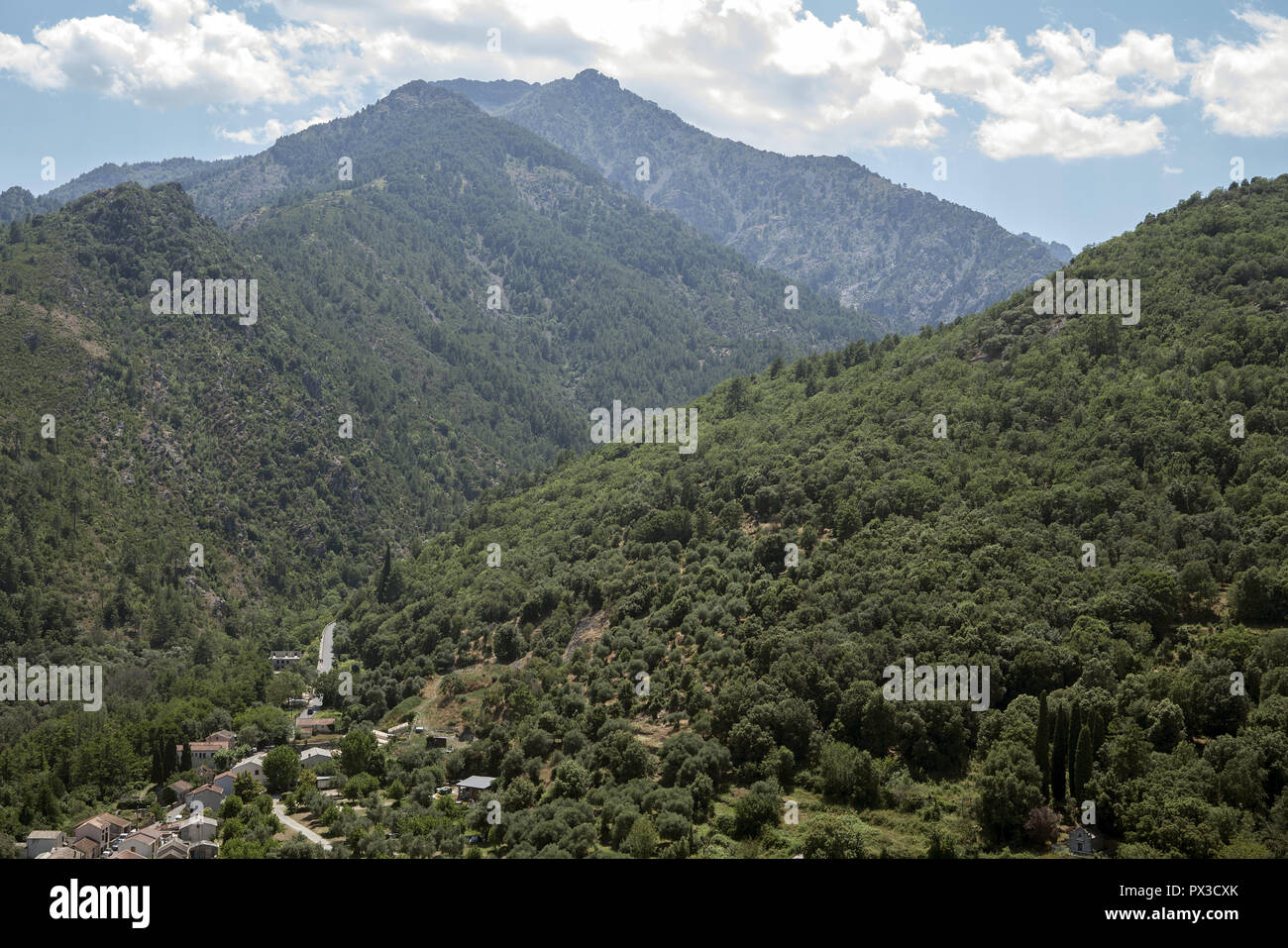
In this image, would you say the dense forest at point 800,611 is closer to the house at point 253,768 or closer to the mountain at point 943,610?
the mountain at point 943,610

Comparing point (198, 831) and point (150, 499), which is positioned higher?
point (150, 499)

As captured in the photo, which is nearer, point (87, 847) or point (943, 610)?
point (87, 847)

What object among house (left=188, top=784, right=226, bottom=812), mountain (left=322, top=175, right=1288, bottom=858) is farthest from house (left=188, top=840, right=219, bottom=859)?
mountain (left=322, top=175, right=1288, bottom=858)

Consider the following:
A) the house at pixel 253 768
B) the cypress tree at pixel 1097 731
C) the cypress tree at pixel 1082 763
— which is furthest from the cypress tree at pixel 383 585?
the cypress tree at pixel 1082 763

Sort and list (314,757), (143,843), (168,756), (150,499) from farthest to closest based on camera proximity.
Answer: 1. (150,499)
2. (168,756)
3. (314,757)
4. (143,843)

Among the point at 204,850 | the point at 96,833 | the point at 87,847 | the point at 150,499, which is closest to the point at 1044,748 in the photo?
the point at 204,850

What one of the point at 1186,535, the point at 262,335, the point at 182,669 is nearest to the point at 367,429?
the point at 262,335

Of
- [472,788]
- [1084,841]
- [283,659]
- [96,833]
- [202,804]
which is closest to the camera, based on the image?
[1084,841]

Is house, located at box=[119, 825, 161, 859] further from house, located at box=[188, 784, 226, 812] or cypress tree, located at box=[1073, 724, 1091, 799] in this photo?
cypress tree, located at box=[1073, 724, 1091, 799]

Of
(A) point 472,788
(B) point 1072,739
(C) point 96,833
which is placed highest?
(B) point 1072,739

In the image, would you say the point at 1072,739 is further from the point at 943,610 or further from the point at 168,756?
the point at 168,756
